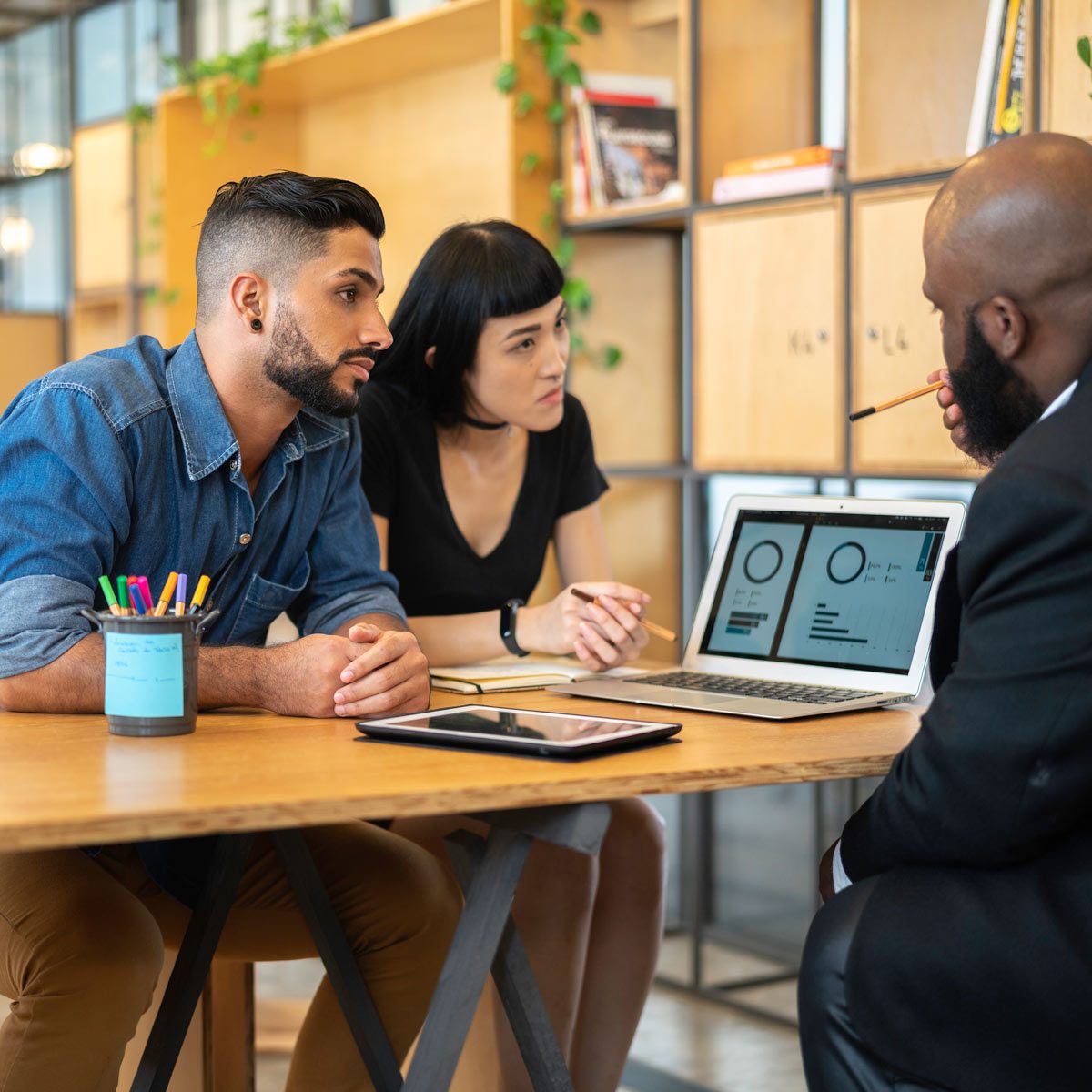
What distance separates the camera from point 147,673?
154cm

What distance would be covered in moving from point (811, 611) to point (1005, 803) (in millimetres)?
699

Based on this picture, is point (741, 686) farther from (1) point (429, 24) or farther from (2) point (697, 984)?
(1) point (429, 24)

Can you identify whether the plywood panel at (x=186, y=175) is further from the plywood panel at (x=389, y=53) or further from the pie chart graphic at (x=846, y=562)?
the pie chart graphic at (x=846, y=562)

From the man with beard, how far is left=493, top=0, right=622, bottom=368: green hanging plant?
1444 mm

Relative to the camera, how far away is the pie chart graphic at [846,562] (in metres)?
1.99

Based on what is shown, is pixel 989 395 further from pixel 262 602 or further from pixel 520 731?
pixel 262 602

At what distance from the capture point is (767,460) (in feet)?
10.3

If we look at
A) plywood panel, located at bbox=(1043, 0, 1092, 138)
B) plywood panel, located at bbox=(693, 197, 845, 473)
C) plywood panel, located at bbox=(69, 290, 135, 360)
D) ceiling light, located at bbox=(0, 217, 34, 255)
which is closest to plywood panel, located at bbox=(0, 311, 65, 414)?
plywood panel, located at bbox=(693, 197, 845, 473)

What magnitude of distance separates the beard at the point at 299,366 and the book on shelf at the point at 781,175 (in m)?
1.35

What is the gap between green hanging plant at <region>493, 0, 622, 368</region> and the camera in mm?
3453

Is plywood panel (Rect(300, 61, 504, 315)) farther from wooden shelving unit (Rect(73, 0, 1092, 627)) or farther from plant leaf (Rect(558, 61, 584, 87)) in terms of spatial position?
plant leaf (Rect(558, 61, 584, 87))

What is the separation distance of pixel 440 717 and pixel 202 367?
2.11ft

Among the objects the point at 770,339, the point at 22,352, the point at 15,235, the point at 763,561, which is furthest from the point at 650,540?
the point at 15,235

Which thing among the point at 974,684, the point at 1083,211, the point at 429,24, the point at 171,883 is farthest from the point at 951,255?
the point at 429,24
